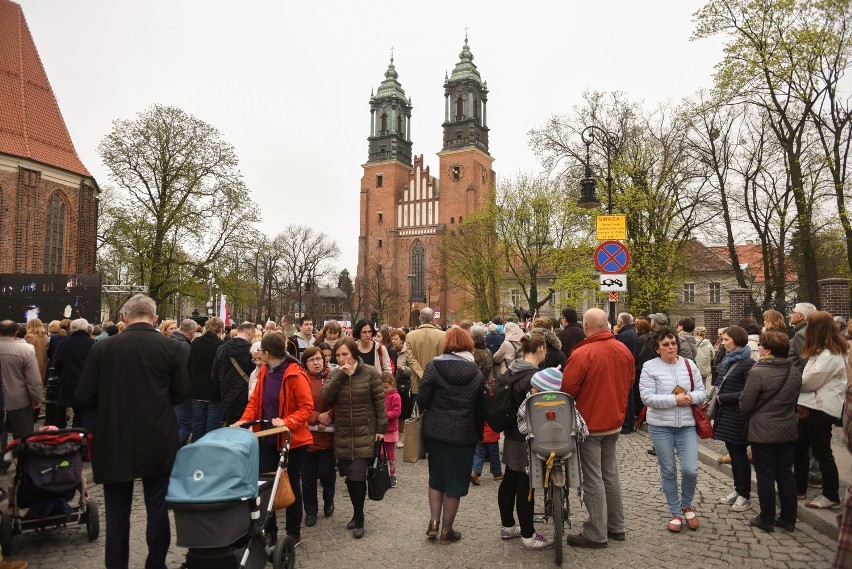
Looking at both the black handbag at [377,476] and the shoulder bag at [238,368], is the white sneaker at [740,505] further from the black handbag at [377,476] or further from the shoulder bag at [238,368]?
Result: the shoulder bag at [238,368]

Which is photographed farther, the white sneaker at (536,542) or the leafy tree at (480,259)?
the leafy tree at (480,259)

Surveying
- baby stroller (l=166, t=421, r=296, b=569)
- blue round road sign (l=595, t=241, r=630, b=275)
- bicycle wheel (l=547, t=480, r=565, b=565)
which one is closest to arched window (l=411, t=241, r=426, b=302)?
blue round road sign (l=595, t=241, r=630, b=275)

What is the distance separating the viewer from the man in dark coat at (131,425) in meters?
4.21

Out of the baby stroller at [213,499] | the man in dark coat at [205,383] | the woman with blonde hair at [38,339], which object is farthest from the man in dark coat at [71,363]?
the baby stroller at [213,499]

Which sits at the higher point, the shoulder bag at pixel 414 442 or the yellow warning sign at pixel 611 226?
the yellow warning sign at pixel 611 226

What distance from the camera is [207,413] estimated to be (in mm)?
8516

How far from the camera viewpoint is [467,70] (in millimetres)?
71500

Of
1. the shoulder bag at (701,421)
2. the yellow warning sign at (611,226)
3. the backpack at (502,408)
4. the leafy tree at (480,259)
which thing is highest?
the leafy tree at (480,259)

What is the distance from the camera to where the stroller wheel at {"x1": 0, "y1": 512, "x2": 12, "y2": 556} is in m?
5.00

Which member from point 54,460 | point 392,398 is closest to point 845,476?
point 392,398

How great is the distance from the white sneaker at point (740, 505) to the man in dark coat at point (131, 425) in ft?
17.5

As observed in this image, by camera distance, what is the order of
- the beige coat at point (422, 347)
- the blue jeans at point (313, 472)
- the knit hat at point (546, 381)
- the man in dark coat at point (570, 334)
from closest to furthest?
the knit hat at point (546, 381), the blue jeans at point (313, 472), the beige coat at point (422, 347), the man in dark coat at point (570, 334)

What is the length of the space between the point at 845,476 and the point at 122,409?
7534 mm

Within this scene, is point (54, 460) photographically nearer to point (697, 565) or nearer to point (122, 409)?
point (122, 409)
